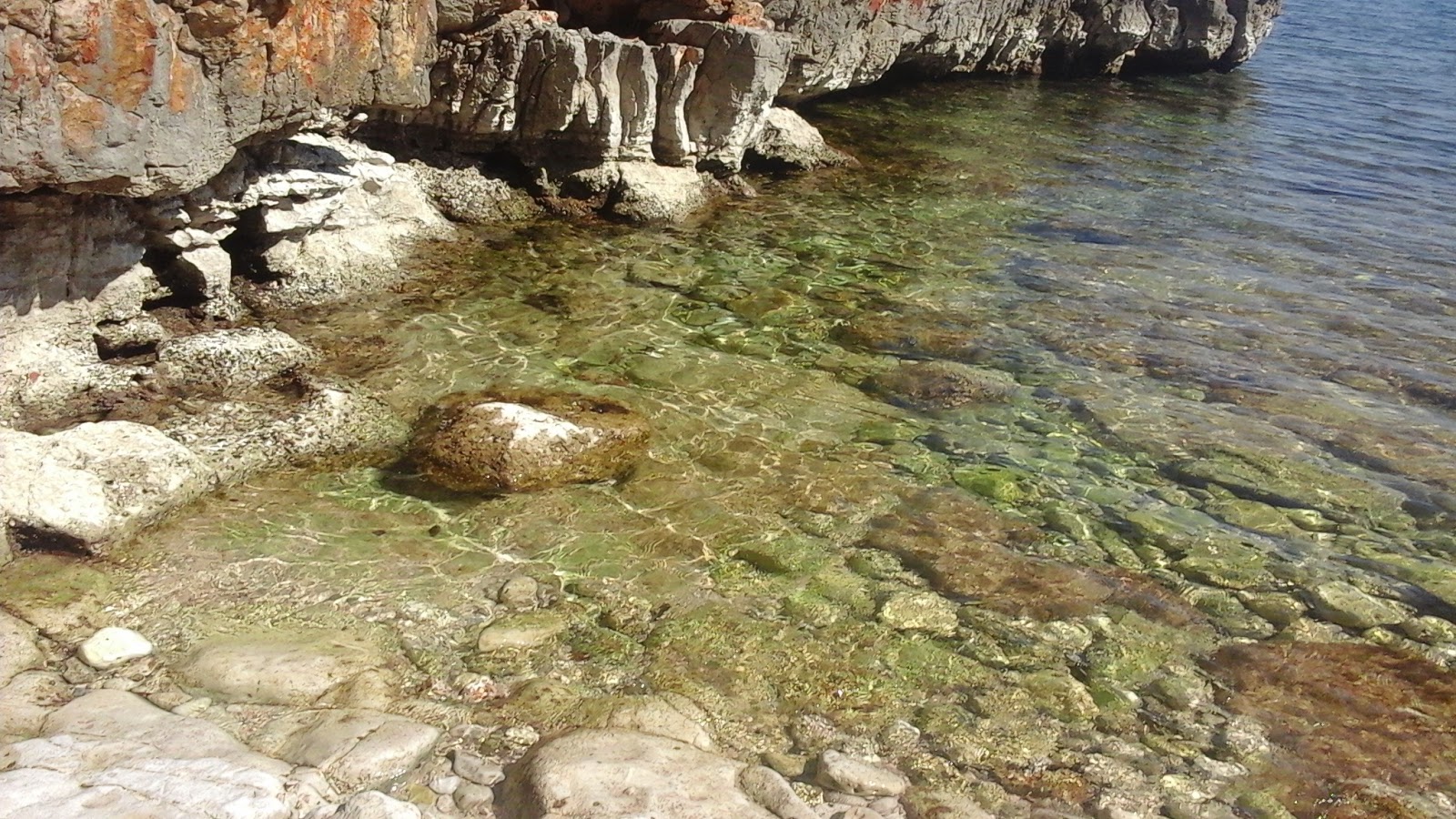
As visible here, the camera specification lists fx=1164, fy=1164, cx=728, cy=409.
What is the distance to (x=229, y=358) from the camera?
8.05 metres

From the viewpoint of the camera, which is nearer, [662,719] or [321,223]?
[662,719]

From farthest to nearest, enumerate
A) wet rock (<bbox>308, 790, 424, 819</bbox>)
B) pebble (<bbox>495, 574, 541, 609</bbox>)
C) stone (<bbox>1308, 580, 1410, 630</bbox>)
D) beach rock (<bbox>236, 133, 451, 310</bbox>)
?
beach rock (<bbox>236, 133, 451, 310</bbox>) < stone (<bbox>1308, 580, 1410, 630</bbox>) < pebble (<bbox>495, 574, 541, 609</bbox>) < wet rock (<bbox>308, 790, 424, 819</bbox>)

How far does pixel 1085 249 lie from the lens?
13328 millimetres

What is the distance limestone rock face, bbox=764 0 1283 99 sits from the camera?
52.6 feet

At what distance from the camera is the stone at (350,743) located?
4543 mm

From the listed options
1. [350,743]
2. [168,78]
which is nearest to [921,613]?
[350,743]

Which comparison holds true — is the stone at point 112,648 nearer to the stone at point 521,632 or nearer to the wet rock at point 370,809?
the stone at point 521,632

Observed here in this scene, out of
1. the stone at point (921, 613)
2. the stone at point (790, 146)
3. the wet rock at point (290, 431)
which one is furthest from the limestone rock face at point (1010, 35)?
the stone at point (921, 613)

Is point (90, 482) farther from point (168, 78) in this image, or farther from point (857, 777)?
point (857, 777)

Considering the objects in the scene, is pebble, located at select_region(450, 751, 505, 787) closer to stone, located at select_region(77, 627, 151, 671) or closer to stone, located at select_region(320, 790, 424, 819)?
stone, located at select_region(320, 790, 424, 819)

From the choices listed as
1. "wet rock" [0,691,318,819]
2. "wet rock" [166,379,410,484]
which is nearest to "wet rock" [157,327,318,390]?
"wet rock" [166,379,410,484]

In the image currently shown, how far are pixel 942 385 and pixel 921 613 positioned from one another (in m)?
3.29

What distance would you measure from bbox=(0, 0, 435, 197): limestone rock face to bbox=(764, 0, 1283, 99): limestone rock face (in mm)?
7350

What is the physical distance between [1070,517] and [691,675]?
118 inches
